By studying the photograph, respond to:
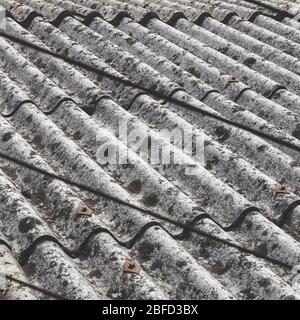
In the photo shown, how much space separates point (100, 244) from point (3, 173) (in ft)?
2.47

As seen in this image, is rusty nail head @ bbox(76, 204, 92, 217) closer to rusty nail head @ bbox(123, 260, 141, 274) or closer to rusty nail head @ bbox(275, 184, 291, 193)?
rusty nail head @ bbox(123, 260, 141, 274)

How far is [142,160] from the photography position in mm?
3217

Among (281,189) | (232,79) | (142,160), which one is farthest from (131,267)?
(232,79)

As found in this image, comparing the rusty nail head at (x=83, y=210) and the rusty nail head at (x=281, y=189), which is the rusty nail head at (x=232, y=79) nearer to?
the rusty nail head at (x=281, y=189)

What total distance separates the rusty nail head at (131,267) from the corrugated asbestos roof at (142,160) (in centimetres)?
2

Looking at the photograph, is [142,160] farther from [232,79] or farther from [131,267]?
[232,79]

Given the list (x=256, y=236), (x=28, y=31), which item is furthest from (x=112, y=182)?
(x=28, y=31)

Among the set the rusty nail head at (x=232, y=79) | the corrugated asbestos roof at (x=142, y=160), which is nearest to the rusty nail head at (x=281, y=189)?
the corrugated asbestos roof at (x=142, y=160)

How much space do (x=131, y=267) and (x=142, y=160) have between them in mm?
856

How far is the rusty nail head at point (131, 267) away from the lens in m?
2.47

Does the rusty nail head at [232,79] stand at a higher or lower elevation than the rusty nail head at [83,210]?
higher

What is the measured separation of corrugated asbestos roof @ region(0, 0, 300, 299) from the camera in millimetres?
2537

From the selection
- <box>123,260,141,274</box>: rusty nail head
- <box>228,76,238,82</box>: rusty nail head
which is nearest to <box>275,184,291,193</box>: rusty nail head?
<box>123,260,141,274</box>: rusty nail head
